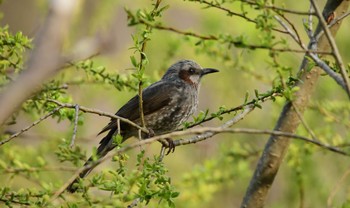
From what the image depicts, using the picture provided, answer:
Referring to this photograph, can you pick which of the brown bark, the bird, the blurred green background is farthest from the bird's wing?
the brown bark

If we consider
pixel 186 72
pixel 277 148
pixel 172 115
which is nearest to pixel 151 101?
pixel 172 115

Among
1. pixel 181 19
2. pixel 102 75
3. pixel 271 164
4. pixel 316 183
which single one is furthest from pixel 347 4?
pixel 181 19

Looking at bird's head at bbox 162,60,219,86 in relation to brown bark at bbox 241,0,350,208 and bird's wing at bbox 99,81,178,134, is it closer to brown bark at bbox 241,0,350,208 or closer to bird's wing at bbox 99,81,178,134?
bird's wing at bbox 99,81,178,134

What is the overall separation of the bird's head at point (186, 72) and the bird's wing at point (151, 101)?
0.75 ft

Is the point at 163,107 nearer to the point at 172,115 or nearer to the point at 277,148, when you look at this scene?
the point at 172,115

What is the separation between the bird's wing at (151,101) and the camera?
17.0ft

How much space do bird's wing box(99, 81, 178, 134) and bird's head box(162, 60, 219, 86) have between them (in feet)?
0.75

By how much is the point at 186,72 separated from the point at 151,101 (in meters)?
0.70

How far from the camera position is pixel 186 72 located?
5906 millimetres

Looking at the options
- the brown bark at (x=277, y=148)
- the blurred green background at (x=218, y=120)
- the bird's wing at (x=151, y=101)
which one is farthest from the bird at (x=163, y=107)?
the brown bark at (x=277, y=148)

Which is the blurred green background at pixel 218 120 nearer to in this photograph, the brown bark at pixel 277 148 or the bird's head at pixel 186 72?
the bird's head at pixel 186 72

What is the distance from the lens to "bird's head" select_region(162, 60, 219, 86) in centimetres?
584

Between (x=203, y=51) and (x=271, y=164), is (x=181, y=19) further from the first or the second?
(x=271, y=164)

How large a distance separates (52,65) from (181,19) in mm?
9577
